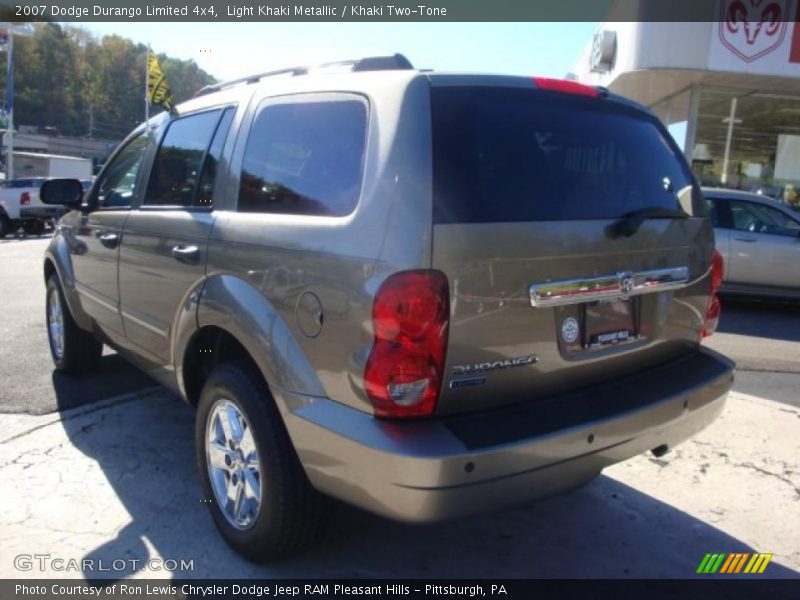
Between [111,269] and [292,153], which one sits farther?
[111,269]

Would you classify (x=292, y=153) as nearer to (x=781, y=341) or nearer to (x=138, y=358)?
(x=138, y=358)

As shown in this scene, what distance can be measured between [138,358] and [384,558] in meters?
1.93

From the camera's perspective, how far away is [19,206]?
61.6 ft

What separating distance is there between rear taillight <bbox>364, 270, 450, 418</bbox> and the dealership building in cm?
1208

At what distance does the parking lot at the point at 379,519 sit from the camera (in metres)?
3.05

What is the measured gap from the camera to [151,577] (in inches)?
114

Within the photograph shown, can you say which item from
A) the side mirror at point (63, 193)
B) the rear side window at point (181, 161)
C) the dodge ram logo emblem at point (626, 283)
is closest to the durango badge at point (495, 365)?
the dodge ram logo emblem at point (626, 283)

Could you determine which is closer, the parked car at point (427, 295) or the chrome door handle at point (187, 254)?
the parked car at point (427, 295)

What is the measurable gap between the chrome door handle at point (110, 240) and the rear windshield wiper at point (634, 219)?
9.26 ft

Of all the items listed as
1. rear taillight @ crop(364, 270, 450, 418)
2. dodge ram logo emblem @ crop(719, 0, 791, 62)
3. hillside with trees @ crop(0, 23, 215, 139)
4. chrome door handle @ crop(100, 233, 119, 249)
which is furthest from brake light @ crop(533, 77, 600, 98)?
hillside with trees @ crop(0, 23, 215, 139)

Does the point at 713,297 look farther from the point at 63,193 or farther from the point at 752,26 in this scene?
the point at 752,26

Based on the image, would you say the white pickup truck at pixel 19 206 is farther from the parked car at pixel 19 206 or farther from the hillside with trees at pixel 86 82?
the hillside with trees at pixel 86 82

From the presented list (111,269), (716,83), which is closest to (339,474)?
(111,269)

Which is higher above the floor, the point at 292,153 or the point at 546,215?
the point at 292,153
